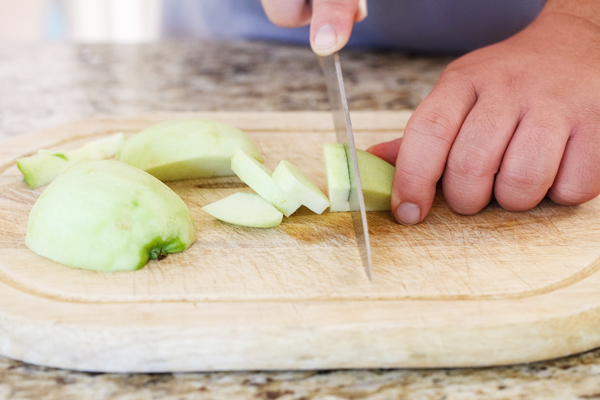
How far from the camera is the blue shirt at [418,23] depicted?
7.10 ft

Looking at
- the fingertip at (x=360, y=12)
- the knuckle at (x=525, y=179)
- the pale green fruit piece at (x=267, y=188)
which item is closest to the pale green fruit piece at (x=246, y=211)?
the pale green fruit piece at (x=267, y=188)

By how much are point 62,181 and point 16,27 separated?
3291mm

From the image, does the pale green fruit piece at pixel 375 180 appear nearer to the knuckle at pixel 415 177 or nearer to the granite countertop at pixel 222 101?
the knuckle at pixel 415 177

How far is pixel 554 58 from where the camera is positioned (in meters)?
1.26

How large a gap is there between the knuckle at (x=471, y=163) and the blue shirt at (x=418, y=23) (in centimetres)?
129

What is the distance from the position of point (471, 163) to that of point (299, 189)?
349 mm

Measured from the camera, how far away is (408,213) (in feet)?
3.76

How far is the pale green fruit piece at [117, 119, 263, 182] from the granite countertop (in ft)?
1.88

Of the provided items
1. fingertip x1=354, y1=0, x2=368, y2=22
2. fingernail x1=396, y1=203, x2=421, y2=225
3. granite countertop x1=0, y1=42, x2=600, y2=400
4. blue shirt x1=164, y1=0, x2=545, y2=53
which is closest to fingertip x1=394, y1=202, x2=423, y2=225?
fingernail x1=396, y1=203, x2=421, y2=225

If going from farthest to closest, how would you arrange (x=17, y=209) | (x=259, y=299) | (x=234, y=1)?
(x=234, y=1), (x=17, y=209), (x=259, y=299)

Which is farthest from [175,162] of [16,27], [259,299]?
[16,27]

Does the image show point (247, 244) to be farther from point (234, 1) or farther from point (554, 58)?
point (234, 1)

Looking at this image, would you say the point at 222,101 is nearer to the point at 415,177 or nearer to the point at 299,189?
the point at 299,189

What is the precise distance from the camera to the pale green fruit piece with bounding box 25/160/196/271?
0.97 m
